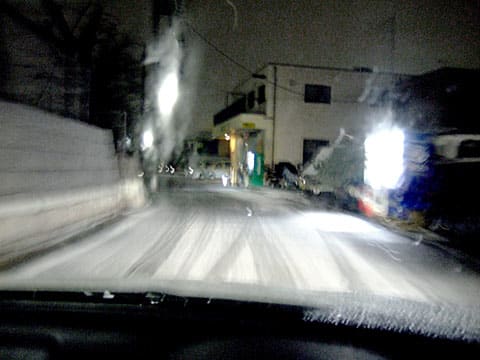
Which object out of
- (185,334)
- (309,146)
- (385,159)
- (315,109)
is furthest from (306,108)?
(185,334)

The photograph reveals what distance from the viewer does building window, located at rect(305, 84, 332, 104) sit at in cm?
4081

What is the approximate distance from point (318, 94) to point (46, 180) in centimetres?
3284

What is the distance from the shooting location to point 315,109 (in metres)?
41.0

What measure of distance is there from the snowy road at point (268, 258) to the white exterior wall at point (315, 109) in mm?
25575

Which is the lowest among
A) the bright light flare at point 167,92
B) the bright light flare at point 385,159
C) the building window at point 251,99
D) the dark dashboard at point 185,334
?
the dark dashboard at point 185,334

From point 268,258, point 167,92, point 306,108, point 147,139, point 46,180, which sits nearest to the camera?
point 268,258

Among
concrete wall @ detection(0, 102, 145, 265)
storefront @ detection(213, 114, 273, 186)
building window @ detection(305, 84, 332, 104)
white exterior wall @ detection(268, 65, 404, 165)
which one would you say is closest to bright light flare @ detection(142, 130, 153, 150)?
storefront @ detection(213, 114, 273, 186)

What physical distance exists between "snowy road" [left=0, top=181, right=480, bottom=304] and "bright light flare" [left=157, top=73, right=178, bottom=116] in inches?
598

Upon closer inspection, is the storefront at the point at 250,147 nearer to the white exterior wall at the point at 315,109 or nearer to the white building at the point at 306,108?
the white building at the point at 306,108

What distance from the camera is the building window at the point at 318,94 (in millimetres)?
40812

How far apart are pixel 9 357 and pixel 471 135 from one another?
1746 centimetres

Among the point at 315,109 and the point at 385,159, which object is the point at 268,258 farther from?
the point at 315,109

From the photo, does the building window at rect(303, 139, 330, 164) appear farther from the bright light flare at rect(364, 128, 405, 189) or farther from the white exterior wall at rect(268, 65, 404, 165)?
the bright light flare at rect(364, 128, 405, 189)

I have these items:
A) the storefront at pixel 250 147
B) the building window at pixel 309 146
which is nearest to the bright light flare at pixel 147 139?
the storefront at pixel 250 147
